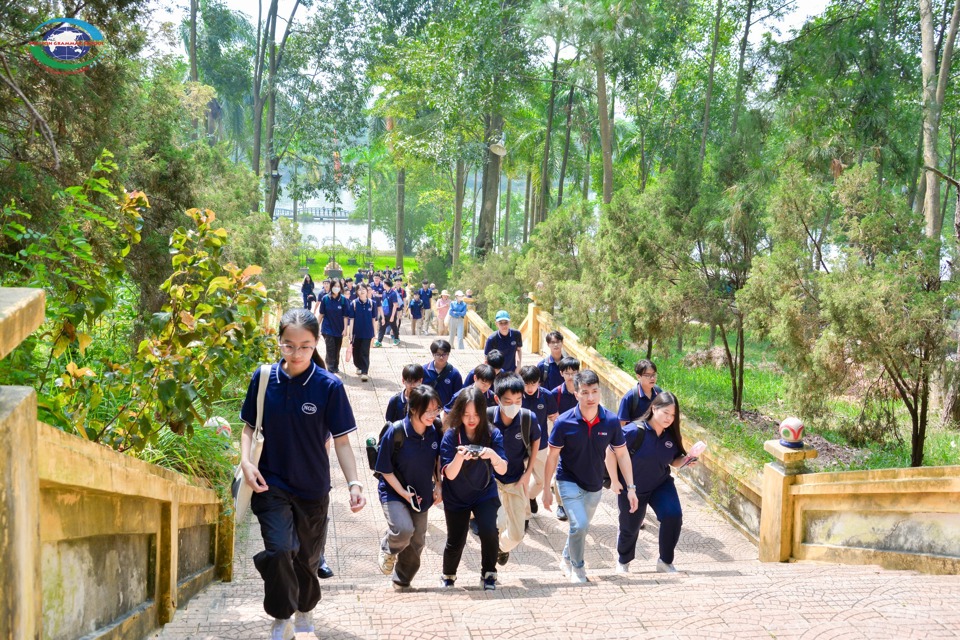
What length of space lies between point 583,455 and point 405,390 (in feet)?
5.75

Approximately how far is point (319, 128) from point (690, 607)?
3323cm

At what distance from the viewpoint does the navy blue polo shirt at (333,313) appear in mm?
14742

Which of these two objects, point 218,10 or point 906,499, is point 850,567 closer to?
point 906,499

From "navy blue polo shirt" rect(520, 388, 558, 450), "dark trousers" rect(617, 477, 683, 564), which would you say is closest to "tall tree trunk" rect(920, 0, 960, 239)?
"navy blue polo shirt" rect(520, 388, 558, 450)

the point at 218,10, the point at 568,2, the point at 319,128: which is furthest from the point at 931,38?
the point at 218,10

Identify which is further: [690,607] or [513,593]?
[513,593]

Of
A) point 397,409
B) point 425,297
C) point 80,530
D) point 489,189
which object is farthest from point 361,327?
point 489,189

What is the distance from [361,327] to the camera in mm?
14883

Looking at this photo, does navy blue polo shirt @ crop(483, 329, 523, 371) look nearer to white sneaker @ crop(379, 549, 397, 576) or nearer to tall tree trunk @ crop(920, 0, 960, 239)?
white sneaker @ crop(379, 549, 397, 576)

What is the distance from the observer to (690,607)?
5.30 metres

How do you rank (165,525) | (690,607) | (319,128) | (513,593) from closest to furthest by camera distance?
1. (165,525)
2. (690,607)
3. (513,593)
4. (319,128)

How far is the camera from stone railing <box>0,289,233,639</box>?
2.64 m

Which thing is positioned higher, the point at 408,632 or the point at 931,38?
the point at 931,38

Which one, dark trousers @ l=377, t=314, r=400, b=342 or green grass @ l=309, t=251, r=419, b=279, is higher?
green grass @ l=309, t=251, r=419, b=279
